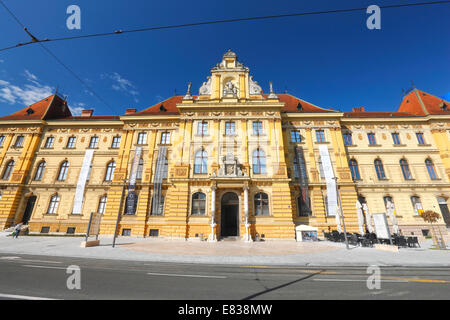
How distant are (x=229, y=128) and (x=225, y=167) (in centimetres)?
510

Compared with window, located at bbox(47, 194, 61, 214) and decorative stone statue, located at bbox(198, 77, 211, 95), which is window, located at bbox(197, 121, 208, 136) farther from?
window, located at bbox(47, 194, 61, 214)

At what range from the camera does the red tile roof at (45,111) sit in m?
27.0

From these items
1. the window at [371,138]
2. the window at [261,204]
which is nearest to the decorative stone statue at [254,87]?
the window at [261,204]

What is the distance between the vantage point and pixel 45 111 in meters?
27.7

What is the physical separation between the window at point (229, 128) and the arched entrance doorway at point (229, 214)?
7054mm

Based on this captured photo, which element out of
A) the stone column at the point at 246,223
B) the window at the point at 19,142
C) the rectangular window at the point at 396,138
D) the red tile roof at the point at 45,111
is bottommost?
the stone column at the point at 246,223

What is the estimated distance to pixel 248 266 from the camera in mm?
8641

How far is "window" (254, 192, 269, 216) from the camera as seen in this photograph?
765 inches

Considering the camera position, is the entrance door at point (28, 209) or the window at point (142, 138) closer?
the entrance door at point (28, 209)

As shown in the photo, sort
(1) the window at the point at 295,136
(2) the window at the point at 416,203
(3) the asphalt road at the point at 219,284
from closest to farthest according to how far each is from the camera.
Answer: (3) the asphalt road at the point at 219,284
(2) the window at the point at 416,203
(1) the window at the point at 295,136

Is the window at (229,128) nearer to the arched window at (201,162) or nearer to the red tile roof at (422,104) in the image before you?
the arched window at (201,162)

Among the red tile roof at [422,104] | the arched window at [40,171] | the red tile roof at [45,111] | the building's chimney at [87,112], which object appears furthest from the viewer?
the building's chimney at [87,112]
